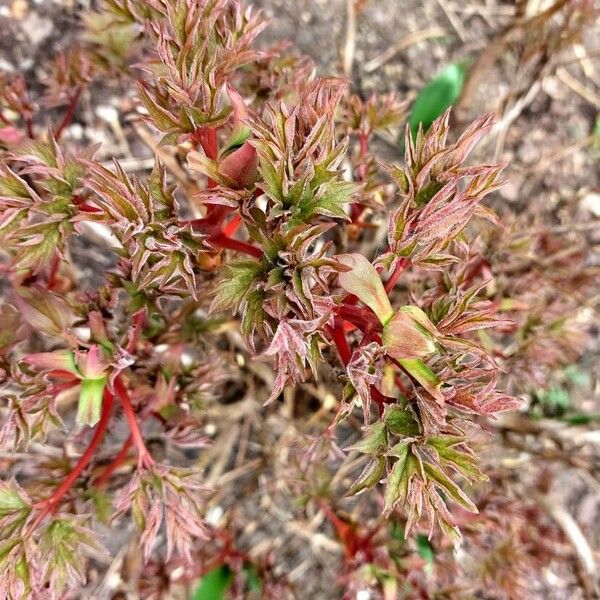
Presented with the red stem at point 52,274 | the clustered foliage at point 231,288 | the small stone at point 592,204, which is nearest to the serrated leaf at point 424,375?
the clustered foliage at point 231,288

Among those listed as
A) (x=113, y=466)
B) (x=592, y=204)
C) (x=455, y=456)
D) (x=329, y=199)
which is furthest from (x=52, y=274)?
(x=592, y=204)

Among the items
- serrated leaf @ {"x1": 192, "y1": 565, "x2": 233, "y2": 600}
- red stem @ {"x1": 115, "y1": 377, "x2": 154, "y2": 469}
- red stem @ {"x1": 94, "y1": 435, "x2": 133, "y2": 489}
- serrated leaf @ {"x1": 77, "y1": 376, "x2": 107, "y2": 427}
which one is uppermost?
serrated leaf @ {"x1": 77, "y1": 376, "x2": 107, "y2": 427}

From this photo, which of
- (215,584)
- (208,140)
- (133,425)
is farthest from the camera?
(215,584)

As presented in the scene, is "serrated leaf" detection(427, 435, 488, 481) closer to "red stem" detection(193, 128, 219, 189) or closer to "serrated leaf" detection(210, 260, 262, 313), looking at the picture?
"serrated leaf" detection(210, 260, 262, 313)

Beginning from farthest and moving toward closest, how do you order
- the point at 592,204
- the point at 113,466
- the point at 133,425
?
1. the point at 592,204
2. the point at 113,466
3. the point at 133,425

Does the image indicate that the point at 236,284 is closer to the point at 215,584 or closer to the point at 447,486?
the point at 447,486

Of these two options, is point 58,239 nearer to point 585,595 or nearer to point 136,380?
point 136,380

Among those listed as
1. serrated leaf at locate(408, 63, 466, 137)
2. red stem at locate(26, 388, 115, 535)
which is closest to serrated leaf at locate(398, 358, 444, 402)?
red stem at locate(26, 388, 115, 535)

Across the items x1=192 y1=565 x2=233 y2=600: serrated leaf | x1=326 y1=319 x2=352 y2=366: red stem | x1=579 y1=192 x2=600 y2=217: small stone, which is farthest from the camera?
x1=579 y1=192 x2=600 y2=217: small stone
